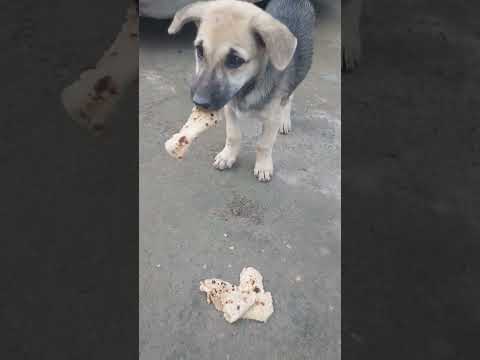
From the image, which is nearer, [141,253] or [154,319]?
[154,319]

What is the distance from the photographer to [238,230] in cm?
249

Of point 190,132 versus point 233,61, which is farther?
point 190,132

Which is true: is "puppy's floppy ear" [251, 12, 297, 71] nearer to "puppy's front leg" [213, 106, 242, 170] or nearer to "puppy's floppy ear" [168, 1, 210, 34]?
"puppy's floppy ear" [168, 1, 210, 34]

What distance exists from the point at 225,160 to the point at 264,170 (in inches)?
9.6

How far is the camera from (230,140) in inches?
108

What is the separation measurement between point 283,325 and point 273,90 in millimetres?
1143

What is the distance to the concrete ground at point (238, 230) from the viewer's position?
2061 millimetres

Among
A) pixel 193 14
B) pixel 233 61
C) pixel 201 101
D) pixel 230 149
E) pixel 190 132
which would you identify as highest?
pixel 193 14

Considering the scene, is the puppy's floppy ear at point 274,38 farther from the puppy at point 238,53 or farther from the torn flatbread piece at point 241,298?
the torn flatbread piece at point 241,298
